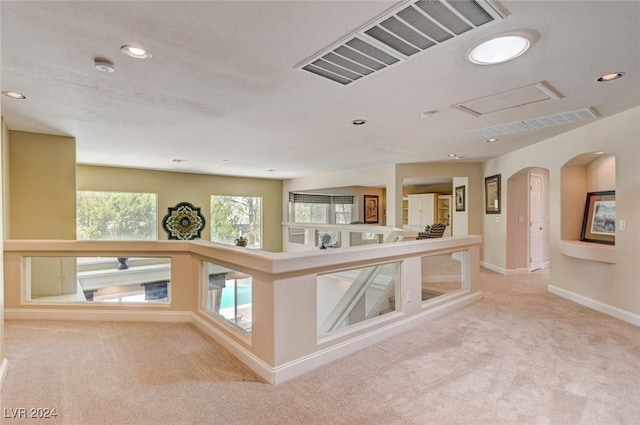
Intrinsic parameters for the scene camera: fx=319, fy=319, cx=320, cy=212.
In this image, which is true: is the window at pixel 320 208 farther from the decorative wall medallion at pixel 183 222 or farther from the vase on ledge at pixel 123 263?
the vase on ledge at pixel 123 263

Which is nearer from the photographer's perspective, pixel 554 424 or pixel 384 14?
pixel 384 14

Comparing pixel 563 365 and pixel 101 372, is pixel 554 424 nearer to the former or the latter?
pixel 563 365

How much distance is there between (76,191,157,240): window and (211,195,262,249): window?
159cm

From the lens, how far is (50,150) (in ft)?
14.1

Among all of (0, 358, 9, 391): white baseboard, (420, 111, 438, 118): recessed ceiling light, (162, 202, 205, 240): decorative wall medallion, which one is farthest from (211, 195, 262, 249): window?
(420, 111, 438, 118): recessed ceiling light

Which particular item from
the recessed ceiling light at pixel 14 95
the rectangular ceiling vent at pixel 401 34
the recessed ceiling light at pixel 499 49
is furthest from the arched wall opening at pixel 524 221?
the recessed ceiling light at pixel 14 95

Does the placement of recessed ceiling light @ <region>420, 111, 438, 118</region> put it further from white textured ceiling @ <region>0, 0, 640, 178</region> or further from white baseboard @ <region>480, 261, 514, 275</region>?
white baseboard @ <region>480, 261, 514, 275</region>

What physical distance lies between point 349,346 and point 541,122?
3.48 metres

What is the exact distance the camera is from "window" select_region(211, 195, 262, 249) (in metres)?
9.08

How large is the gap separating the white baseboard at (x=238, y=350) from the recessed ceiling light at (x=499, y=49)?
8.61ft

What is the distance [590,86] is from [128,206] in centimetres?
861

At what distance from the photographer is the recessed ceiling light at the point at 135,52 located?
204 centimetres

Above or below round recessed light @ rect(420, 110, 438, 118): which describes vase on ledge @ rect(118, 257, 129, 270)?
below

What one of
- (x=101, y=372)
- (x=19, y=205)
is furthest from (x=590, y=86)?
(x=19, y=205)
